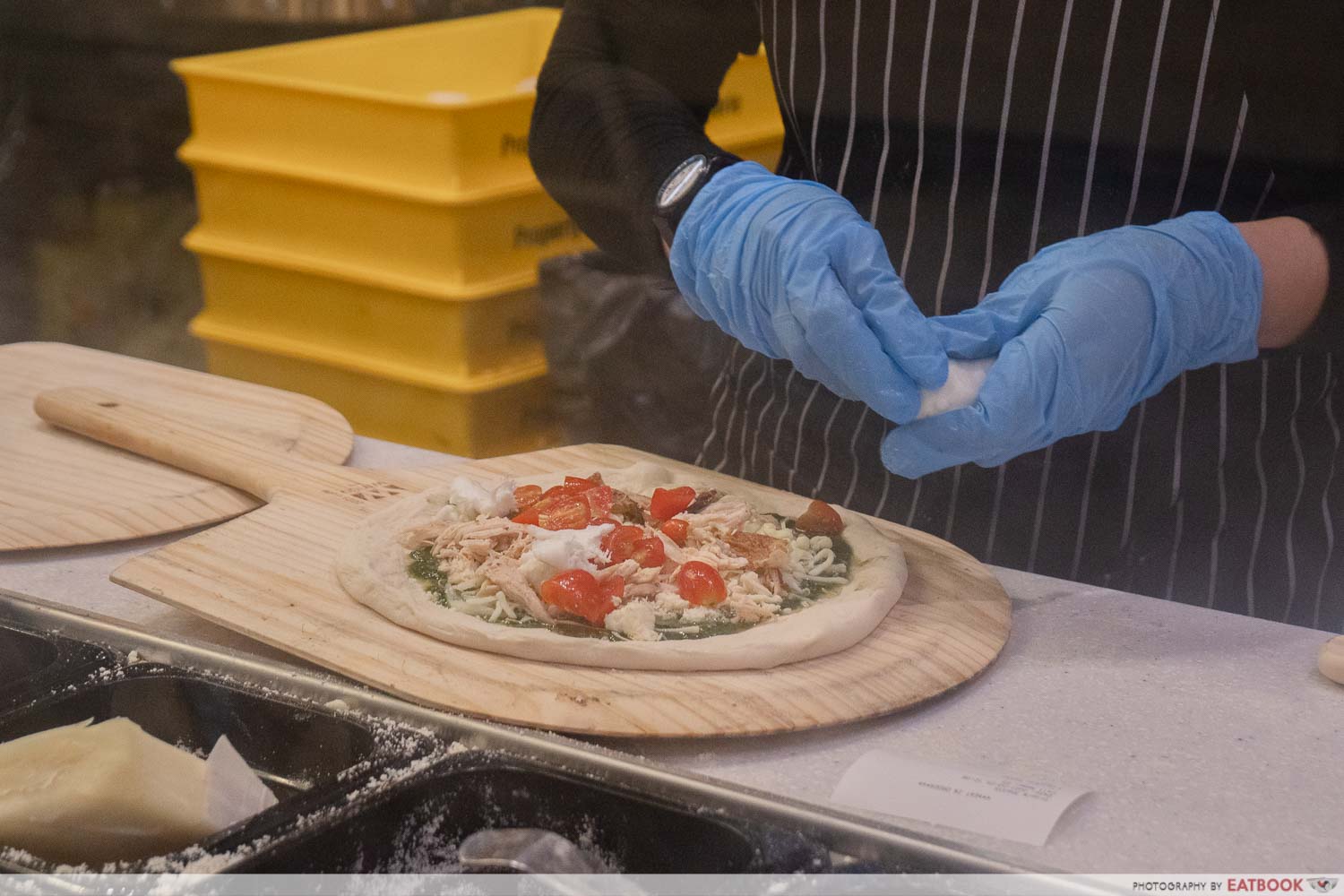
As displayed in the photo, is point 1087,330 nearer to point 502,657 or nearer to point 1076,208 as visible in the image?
point 1076,208

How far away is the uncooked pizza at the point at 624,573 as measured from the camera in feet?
3.48

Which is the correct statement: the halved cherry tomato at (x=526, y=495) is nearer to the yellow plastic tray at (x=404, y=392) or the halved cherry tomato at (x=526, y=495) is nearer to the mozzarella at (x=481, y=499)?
the mozzarella at (x=481, y=499)

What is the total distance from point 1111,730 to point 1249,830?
0.15 meters

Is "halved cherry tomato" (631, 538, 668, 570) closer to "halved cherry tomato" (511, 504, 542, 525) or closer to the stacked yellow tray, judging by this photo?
"halved cherry tomato" (511, 504, 542, 525)

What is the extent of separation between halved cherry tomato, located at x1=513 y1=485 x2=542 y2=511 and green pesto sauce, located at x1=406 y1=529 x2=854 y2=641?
11 centimetres

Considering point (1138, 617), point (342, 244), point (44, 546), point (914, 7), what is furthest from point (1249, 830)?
point (342, 244)

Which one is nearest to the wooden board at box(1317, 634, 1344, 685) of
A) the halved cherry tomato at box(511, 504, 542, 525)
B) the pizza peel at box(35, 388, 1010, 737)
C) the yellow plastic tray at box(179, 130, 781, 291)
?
the pizza peel at box(35, 388, 1010, 737)

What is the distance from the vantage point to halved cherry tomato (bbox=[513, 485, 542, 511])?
1.30 meters

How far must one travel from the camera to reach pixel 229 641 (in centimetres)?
114

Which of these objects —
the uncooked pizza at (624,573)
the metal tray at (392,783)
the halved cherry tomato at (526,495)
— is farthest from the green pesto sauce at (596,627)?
the metal tray at (392,783)

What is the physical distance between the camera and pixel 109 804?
78cm

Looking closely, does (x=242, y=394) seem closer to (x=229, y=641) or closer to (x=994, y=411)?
(x=229, y=641)

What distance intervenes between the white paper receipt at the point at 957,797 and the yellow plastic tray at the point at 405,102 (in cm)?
103

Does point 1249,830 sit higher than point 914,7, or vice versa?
point 914,7
